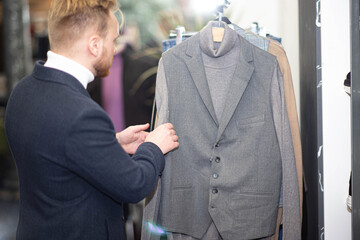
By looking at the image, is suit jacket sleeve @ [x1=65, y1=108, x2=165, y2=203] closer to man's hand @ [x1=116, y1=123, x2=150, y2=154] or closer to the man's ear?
the man's ear

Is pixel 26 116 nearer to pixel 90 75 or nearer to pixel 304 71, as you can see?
pixel 90 75

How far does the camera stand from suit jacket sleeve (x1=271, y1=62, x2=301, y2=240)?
65.9 inches

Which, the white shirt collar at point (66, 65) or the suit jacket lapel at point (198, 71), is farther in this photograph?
the suit jacket lapel at point (198, 71)

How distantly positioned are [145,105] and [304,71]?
1.23m

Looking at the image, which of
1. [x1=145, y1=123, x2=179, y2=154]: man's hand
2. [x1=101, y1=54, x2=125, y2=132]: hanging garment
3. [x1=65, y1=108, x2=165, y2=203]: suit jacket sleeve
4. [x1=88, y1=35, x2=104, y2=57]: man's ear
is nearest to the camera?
[x1=65, y1=108, x2=165, y2=203]: suit jacket sleeve

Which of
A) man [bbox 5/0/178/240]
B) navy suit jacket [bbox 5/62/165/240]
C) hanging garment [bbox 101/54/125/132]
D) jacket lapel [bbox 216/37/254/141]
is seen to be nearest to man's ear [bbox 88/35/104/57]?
man [bbox 5/0/178/240]

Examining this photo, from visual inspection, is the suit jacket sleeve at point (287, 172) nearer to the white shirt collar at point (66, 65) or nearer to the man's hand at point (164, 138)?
the man's hand at point (164, 138)

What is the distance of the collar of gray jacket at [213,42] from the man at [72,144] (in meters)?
0.49

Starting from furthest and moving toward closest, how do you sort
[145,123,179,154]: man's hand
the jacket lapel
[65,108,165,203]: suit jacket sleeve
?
the jacket lapel, [145,123,179,154]: man's hand, [65,108,165,203]: suit jacket sleeve

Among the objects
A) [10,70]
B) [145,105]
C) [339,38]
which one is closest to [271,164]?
[339,38]

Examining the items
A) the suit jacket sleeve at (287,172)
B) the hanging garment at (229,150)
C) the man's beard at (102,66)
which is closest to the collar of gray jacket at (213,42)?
the hanging garment at (229,150)

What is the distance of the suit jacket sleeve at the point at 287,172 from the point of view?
167cm

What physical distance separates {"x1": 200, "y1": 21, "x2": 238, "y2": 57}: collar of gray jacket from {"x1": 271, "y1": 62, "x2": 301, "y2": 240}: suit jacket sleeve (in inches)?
11.0

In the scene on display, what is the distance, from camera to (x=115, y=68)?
2965mm
